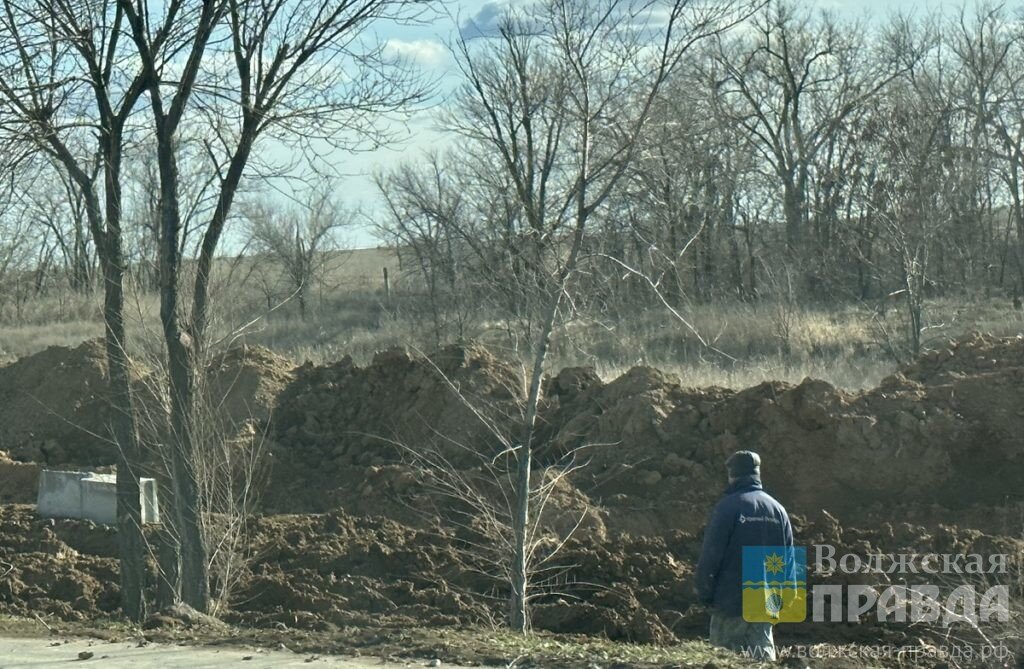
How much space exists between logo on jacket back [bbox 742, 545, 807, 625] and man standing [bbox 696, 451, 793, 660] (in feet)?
0.15

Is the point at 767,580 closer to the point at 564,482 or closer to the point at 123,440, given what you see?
the point at 123,440

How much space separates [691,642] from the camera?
31.0ft

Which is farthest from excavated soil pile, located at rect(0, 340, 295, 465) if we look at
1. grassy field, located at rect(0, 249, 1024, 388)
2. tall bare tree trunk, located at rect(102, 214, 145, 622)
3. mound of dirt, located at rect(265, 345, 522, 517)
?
tall bare tree trunk, located at rect(102, 214, 145, 622)

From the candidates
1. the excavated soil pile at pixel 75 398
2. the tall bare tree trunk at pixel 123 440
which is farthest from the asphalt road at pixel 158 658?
the excavated soil pile at pixel 75 398

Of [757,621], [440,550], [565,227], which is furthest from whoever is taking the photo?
[440,550]

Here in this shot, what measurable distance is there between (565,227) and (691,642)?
363 cm

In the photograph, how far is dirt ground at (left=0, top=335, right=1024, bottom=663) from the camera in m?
10.5

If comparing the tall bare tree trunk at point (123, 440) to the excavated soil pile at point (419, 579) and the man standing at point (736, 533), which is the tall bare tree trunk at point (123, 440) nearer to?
the excavated soil pile at point (419, 579)

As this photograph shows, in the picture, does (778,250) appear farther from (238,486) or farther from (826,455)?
(238,486)

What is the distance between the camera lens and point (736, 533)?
23.4 ft

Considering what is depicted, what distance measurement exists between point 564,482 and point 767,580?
650cm

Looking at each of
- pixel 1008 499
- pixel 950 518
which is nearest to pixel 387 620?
pixel 950 518

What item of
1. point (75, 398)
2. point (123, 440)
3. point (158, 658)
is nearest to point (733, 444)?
point (123, 440)
